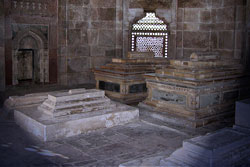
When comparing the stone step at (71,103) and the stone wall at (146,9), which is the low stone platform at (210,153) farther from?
the stone wall at (146,9)

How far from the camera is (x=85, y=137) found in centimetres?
580

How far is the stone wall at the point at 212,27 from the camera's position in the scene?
1044cm

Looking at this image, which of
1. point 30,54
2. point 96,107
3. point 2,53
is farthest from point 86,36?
point 96,107

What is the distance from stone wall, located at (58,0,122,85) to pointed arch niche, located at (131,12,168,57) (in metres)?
0.59

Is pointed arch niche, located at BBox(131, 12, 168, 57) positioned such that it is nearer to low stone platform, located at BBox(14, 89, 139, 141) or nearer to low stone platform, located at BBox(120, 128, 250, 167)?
low stone platform, located at BBox(14, 89, 139, 141)

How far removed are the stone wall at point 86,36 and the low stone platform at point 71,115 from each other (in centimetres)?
474

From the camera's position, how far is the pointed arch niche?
464 inches

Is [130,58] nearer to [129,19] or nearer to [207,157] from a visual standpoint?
[129,19]

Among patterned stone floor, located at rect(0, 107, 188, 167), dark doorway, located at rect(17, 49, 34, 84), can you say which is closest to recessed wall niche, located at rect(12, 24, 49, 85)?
dark doorway, located at rect(17, 49, 34, 84)

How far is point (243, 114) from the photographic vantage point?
17.9 feet

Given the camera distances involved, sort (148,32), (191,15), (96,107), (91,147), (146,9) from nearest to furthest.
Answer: (91,147)
(96,107)
(191,15)
(146,9)
(148,32)

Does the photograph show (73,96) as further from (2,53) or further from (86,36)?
(86,36)

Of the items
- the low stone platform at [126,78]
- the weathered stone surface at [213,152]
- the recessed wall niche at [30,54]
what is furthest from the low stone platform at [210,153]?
the recessed wall niche at [30,54]

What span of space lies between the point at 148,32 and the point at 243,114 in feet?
22.5
